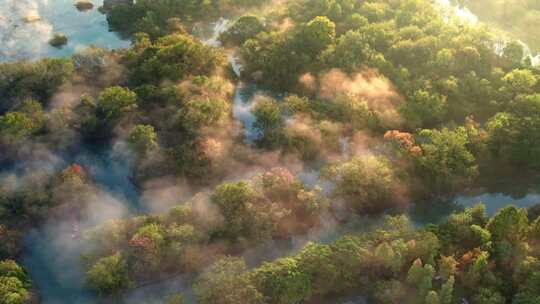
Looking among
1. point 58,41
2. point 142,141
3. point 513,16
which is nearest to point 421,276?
point 142,141

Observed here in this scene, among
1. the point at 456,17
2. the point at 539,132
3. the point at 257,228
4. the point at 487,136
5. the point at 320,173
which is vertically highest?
the point at 456,17

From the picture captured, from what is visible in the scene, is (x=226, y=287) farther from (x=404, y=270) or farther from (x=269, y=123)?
(x=269, y=123)

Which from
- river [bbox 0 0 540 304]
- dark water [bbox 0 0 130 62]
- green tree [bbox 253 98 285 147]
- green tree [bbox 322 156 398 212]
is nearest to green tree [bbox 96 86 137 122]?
river [bbox 0 0 540 304]

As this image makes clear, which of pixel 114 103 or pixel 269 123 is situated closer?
pixel 269 123

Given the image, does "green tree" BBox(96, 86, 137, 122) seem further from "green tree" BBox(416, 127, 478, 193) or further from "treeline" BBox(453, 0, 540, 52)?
"treeline" BBox(453, 0, 540, 52)

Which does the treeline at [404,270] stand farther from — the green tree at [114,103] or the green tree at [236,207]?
the green tree at [114,103]

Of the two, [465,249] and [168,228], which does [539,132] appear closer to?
[465,249]

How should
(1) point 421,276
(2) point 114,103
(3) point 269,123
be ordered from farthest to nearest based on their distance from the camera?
(2) point 114,103
(3) point 269,123
(1) point 421,276

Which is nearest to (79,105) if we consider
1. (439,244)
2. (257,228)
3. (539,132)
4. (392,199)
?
(257,228)
